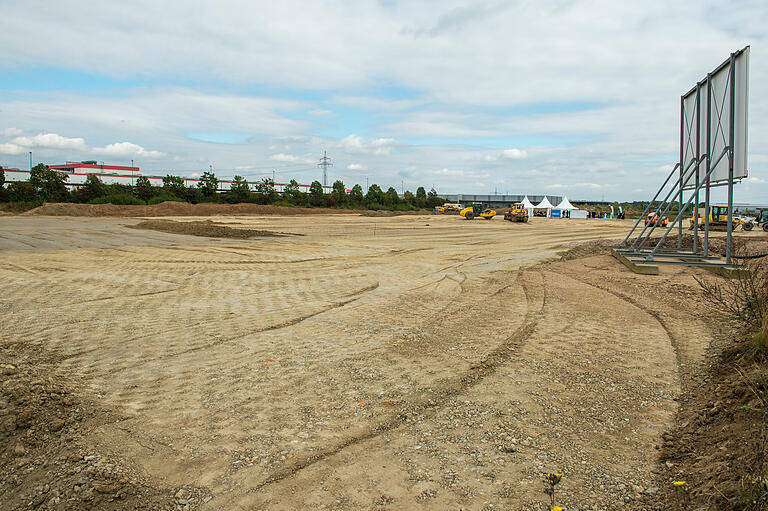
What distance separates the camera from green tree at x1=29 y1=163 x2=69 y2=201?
6275 cm

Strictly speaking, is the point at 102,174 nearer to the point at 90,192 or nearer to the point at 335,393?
the point at 90,192

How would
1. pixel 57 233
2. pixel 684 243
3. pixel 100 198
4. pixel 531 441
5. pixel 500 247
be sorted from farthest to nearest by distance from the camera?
pixel 100 198, pixel 57 233, pixel 500 247, pixel 684 243, pixel 531 441

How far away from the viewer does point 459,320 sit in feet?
30.2

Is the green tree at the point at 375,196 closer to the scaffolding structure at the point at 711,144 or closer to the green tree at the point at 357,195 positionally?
the green tree at the point at 357,195

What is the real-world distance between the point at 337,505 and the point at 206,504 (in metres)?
0.92

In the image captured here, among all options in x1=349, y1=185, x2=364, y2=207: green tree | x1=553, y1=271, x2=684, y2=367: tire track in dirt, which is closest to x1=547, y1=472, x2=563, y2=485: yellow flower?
x1=553, y1=271, x2=684, y2=367: tire track in dirt

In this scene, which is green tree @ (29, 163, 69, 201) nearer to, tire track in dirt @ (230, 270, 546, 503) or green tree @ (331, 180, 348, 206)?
green tree @ (331, 180, 348, 206)

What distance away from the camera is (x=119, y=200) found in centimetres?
6269

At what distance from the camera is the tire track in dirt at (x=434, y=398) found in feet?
13.2

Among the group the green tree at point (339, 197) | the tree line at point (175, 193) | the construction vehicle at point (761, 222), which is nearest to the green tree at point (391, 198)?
the tree line at point (175, 193)

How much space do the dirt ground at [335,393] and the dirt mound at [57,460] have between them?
16 mm

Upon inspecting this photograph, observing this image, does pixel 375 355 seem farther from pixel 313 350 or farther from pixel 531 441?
pixel 531 441

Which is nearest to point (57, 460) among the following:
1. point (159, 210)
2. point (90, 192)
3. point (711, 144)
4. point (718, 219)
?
point (711, 144)

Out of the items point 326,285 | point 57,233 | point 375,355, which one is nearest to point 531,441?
point 375,355
